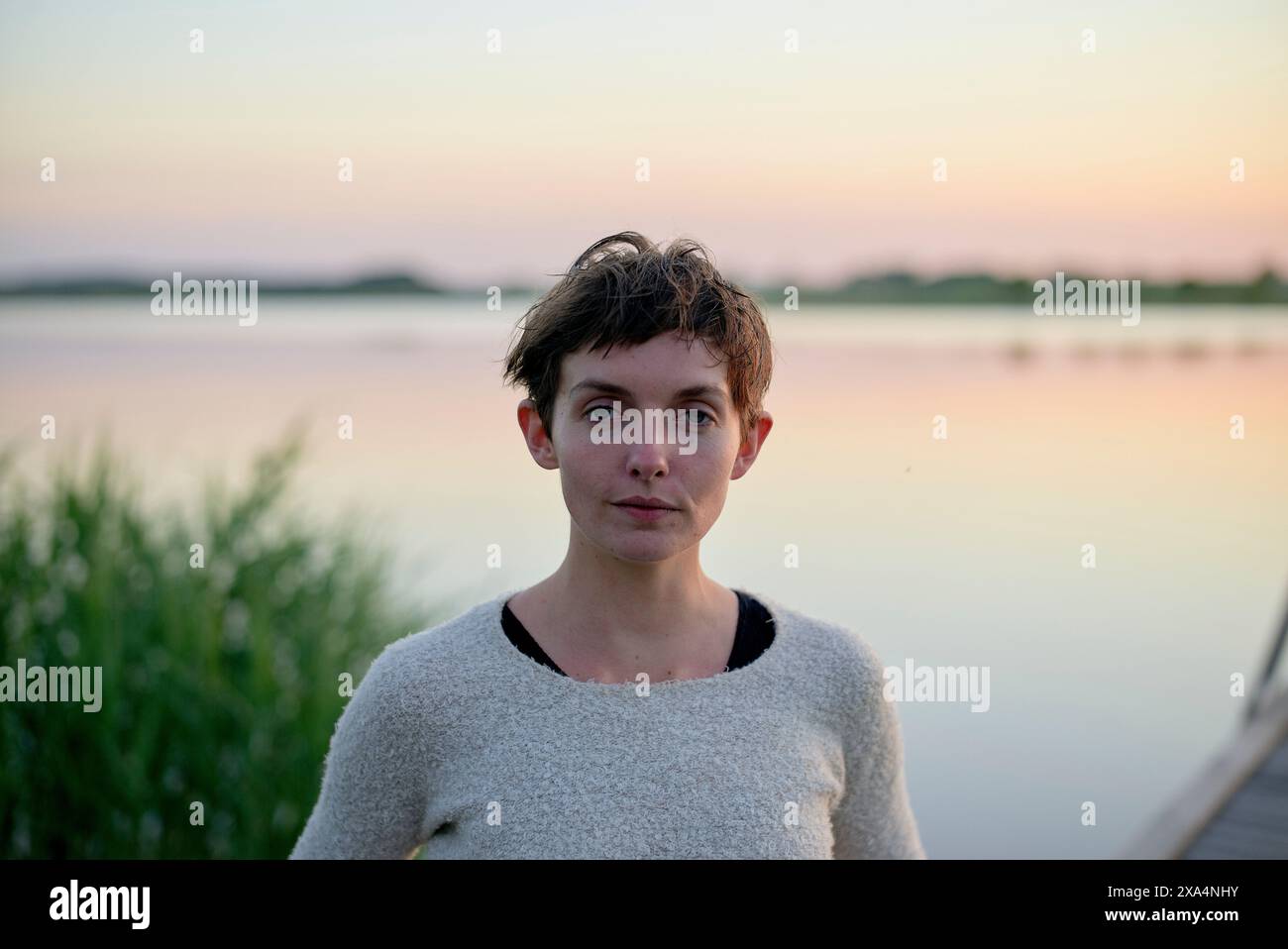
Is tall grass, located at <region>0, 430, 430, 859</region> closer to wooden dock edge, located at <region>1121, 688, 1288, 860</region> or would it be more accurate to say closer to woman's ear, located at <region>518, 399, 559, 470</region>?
woman's ear, located at <region>518, 399, 559, 470</region>

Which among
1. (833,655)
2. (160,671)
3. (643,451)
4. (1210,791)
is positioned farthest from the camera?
(1210,791)

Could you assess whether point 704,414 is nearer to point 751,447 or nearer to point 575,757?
point 751,447

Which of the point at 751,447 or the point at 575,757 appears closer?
the point at 575,757

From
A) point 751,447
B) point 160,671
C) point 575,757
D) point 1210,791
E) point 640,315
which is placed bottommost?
point 1210,791

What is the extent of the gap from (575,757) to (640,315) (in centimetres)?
51

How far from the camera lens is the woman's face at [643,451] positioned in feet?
4.59

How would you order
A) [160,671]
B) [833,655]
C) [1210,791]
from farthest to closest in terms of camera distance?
[1210,791] → [160,671] → [833,655]

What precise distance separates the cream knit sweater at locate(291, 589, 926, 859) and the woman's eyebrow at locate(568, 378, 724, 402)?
31 cm

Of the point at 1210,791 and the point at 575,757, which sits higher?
the point at 575,757

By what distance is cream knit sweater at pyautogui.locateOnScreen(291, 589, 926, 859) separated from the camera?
1.38 metres

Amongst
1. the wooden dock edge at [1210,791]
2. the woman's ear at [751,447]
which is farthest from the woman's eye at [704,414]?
the wooden dock edge at [1210,791]

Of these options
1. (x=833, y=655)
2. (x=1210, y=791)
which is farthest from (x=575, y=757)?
(x=1210, y=791)

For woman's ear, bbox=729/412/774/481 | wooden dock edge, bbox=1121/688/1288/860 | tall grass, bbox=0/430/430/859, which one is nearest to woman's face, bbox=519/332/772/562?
woman's ear, bbox=729/412/774/481

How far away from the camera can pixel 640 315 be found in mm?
1407
